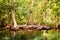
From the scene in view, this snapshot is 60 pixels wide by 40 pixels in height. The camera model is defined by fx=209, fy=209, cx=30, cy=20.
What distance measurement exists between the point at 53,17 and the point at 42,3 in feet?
13.2

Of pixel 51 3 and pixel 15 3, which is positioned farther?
pixel 51 3

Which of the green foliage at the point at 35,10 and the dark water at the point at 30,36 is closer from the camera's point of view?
the dark water at the point at 30,36

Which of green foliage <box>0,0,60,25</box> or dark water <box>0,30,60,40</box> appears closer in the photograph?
dark water <box>0,30,60,40</box>

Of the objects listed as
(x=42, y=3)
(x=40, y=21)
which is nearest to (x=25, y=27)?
(x=40, y=21)

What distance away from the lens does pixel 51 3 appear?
40438mm

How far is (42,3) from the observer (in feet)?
133

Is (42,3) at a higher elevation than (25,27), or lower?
higher

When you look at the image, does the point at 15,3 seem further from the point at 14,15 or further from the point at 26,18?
the point at 26,18

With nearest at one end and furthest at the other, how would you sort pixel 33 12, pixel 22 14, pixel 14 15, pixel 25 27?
pixel 25 27 → pixel 14 15 → pixel 22 14 → pixel 33 12

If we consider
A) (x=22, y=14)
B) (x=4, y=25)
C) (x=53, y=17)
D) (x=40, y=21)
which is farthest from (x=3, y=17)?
(x=53, y=17)

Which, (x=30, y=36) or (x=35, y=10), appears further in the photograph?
(x=35, y=10)

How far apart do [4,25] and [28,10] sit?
4.91 m

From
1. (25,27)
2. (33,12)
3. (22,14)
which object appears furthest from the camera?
(33,12)

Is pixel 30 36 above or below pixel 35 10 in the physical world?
below
